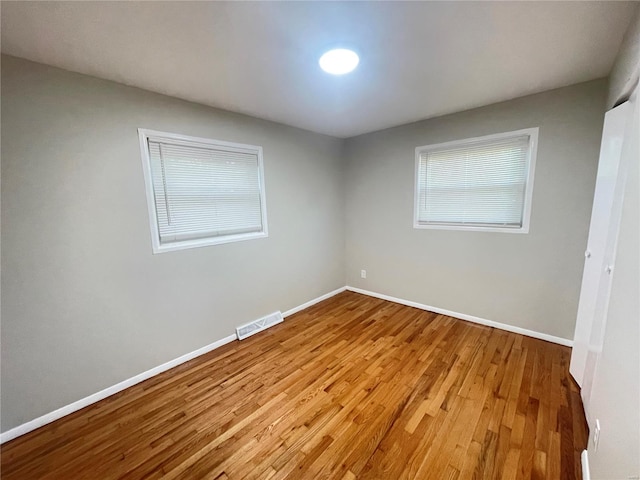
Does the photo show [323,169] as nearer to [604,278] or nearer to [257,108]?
[257,108]

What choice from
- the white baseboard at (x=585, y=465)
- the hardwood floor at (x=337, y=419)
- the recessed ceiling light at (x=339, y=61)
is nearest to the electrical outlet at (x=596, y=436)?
the white baseboard at (x=585, y=465)

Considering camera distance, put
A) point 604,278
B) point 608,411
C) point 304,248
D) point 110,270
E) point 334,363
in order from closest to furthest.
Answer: point 608,411, point 604,278, point 110,270, point 334,363, point 304,248

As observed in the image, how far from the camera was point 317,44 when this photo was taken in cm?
150

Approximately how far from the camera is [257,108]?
98.4 inches

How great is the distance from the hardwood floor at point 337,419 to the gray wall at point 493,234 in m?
0.52

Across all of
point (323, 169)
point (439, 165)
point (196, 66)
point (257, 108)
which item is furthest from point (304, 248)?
point (196, 66)

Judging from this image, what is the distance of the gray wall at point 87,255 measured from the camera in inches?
62.3

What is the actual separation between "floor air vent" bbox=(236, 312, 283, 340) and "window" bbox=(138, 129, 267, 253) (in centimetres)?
100

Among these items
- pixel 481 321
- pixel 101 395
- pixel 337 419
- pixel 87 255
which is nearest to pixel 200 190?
pixel 87 255

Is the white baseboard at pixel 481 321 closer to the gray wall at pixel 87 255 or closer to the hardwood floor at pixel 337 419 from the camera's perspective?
the hardwood floor at pixel 337 419

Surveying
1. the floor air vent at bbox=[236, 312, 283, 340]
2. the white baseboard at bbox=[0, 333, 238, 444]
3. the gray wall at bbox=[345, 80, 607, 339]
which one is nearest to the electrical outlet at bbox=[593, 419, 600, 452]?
the gray wall at bbox=[345, 80, 607, 339]

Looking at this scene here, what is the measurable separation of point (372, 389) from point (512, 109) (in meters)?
2.92

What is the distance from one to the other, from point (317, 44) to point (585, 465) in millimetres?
2720

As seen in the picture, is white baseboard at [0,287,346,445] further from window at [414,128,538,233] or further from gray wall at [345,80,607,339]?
window at [414,128,538,233]
